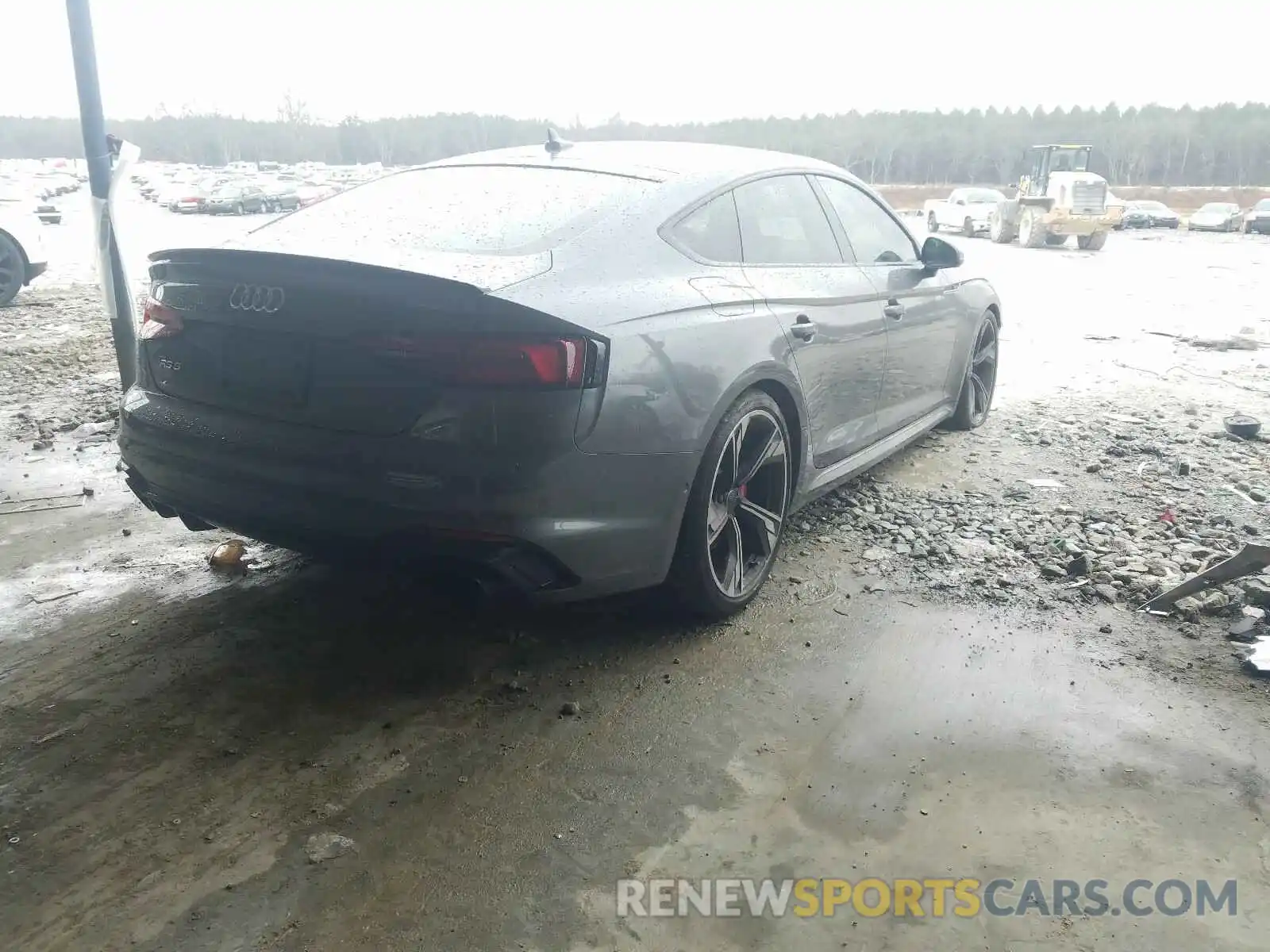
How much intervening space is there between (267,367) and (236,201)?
104 ft

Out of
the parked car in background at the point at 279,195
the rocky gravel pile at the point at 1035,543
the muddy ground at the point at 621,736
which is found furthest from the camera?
the parked car in background at the point at 279,195

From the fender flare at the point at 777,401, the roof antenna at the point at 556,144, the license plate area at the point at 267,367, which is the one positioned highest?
the roof antenna at the point at 556,144

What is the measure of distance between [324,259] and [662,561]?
1271mm

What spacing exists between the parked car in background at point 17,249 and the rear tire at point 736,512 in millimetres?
9928

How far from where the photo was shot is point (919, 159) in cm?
6244

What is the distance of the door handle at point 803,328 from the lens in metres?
3.42

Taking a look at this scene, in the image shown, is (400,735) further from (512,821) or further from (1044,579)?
(1044,579)

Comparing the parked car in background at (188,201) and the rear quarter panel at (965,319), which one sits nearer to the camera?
the rear quarter panel at (965,319)

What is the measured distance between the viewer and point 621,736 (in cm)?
266

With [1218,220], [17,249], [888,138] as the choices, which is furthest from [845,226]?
[888,138]

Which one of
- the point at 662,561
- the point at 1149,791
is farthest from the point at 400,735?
the point at 1149,791

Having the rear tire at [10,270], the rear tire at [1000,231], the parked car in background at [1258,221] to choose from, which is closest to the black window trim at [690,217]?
the rear tire at [10,270]

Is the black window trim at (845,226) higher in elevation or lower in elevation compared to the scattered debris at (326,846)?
higher

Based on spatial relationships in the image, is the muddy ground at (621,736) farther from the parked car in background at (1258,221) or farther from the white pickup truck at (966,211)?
the parked car in background at (1258,221)
